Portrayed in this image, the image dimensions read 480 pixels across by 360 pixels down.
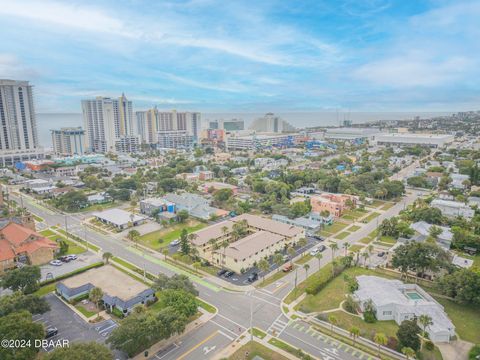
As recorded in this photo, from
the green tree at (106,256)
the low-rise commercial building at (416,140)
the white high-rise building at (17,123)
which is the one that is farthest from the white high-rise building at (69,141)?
the low-rise commercial building at (416,140)

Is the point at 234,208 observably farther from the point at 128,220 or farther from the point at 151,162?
the point at 151,162

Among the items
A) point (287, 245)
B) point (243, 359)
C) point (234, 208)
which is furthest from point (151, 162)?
point (243, 359)

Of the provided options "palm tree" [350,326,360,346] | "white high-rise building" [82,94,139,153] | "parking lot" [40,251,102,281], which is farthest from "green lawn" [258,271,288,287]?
"white high-rise building" [82,94,139,153]

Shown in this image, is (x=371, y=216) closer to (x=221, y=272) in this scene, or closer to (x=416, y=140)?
(x=221, y=272)

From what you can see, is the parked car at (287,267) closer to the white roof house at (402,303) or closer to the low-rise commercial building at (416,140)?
the white roof house at (402,303)

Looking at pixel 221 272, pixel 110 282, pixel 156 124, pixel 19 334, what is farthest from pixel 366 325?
pixel 156 124
